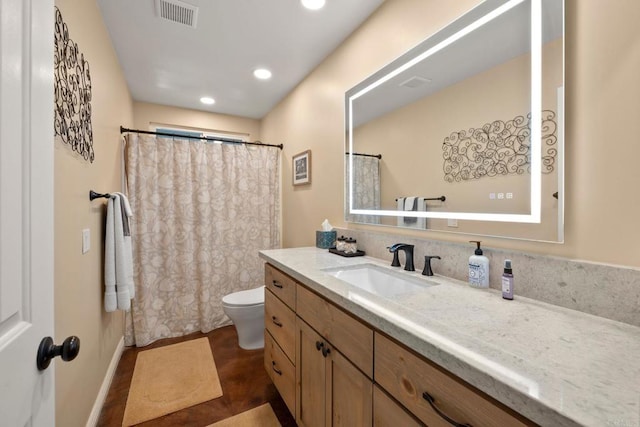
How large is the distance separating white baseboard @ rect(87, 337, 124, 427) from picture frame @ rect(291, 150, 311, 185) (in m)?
2.05

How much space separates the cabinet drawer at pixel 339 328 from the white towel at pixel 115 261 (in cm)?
127

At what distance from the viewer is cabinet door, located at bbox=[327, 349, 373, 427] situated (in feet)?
2.92

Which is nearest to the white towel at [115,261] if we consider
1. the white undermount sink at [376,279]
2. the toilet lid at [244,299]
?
the toilet lid at [244,299]

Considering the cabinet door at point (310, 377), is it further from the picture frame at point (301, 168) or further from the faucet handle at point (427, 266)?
the picture frame at point (301, 168)

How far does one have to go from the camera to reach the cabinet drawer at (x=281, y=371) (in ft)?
4.62

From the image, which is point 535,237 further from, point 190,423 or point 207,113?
point 207,113

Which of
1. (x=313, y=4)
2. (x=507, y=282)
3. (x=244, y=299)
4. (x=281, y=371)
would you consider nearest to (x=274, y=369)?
(x=281, y=371)

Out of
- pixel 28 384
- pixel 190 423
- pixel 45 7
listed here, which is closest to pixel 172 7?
pixel 45 7

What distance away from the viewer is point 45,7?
26.5 inches

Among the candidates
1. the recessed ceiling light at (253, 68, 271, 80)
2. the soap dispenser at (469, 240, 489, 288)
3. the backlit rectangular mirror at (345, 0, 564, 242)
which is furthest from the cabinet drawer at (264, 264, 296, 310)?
the recessed ceiling light at (253, 68, 271, 80)

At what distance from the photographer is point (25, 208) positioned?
0.58m

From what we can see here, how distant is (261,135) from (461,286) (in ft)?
10.6

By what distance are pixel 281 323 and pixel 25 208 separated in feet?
4.05

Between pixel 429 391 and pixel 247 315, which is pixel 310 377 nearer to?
pixel 429 391
